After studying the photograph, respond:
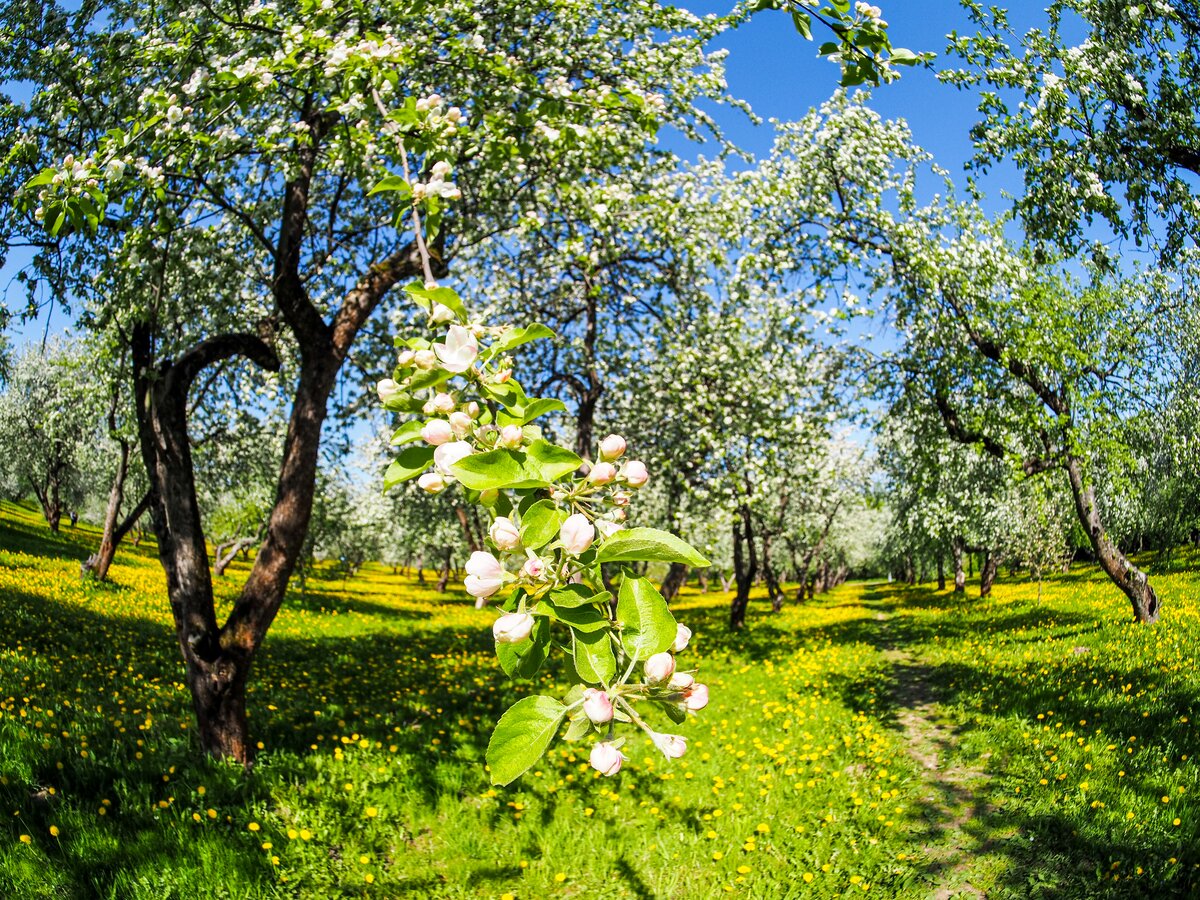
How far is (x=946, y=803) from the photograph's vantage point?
19.6ft

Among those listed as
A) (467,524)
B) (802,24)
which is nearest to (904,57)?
(802,24)

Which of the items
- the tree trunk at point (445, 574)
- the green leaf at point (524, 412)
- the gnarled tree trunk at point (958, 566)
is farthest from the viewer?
the tree trunk at point (445, 574)

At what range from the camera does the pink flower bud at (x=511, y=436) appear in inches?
Result: 44.7

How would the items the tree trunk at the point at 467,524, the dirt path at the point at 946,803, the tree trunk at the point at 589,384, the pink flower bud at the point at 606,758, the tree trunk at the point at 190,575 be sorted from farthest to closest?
1. the tree trunk at the point at 467,524
2. the tree trunk at the point at 589,384
3. the tree trunk at the point at 190,575
4. the dirt path at the point at 946,803
5. the pink flower bud at the point at 606,758

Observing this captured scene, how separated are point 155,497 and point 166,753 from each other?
202 cm

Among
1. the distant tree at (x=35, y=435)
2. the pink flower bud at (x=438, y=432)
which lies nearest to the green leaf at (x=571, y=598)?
the pink flower bud at (x=438, y=432)

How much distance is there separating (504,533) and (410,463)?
0.40 meters

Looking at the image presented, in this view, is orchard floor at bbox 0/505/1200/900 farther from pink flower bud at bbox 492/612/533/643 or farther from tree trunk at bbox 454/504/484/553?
tree trunk at bbox 454/504/484/553

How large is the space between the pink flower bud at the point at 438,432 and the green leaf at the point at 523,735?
1.47 ft

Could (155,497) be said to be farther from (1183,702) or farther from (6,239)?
(1183,702)

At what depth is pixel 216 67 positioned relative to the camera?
4395 mm

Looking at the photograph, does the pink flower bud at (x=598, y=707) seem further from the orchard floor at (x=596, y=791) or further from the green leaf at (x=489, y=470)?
the orchard floor at (x=596, y=791)

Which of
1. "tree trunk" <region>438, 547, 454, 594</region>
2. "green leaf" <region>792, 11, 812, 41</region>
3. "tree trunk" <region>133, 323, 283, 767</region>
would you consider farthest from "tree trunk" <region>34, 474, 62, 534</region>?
"green leaf" <region>792, 11, 812, 41</region>

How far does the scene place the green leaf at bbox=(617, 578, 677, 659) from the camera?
1.04m
